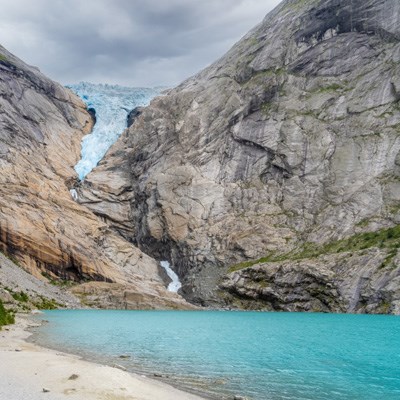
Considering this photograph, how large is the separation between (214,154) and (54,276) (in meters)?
49.4

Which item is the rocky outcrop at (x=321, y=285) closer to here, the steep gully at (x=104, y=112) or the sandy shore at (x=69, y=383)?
the steep gully at (x=104, y=112)

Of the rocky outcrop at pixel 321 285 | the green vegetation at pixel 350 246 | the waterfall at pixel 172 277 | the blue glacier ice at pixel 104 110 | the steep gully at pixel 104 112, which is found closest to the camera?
the rocky outcrop at pixel 321 285

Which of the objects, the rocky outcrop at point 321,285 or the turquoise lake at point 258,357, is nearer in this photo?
the turquoise lake at point 258,357

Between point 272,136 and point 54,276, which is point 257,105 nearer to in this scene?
point 272,136

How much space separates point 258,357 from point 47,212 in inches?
3152

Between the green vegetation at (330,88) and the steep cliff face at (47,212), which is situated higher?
the green vegetation at (330,88)

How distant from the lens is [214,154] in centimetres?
11719

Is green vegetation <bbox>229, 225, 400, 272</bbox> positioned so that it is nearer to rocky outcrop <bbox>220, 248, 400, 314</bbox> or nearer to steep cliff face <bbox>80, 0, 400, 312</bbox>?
steep cliff face <bbox>80, 0, 400, 312</bbox>

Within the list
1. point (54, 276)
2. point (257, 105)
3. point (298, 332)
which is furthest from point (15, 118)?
point (298, 332)

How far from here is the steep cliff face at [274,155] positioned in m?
94.6

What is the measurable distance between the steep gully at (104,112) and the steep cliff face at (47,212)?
4080 millimetres

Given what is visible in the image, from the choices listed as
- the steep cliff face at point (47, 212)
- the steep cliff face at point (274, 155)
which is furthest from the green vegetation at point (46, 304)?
the steep cliff face at point (274, 155)

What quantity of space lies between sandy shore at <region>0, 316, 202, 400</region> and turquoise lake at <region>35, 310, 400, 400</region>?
254cm

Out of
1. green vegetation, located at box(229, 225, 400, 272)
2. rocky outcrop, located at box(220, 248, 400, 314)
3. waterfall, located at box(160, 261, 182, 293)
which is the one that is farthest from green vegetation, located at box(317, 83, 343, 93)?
waterfall, located at box(160, 261, 182, 293)
